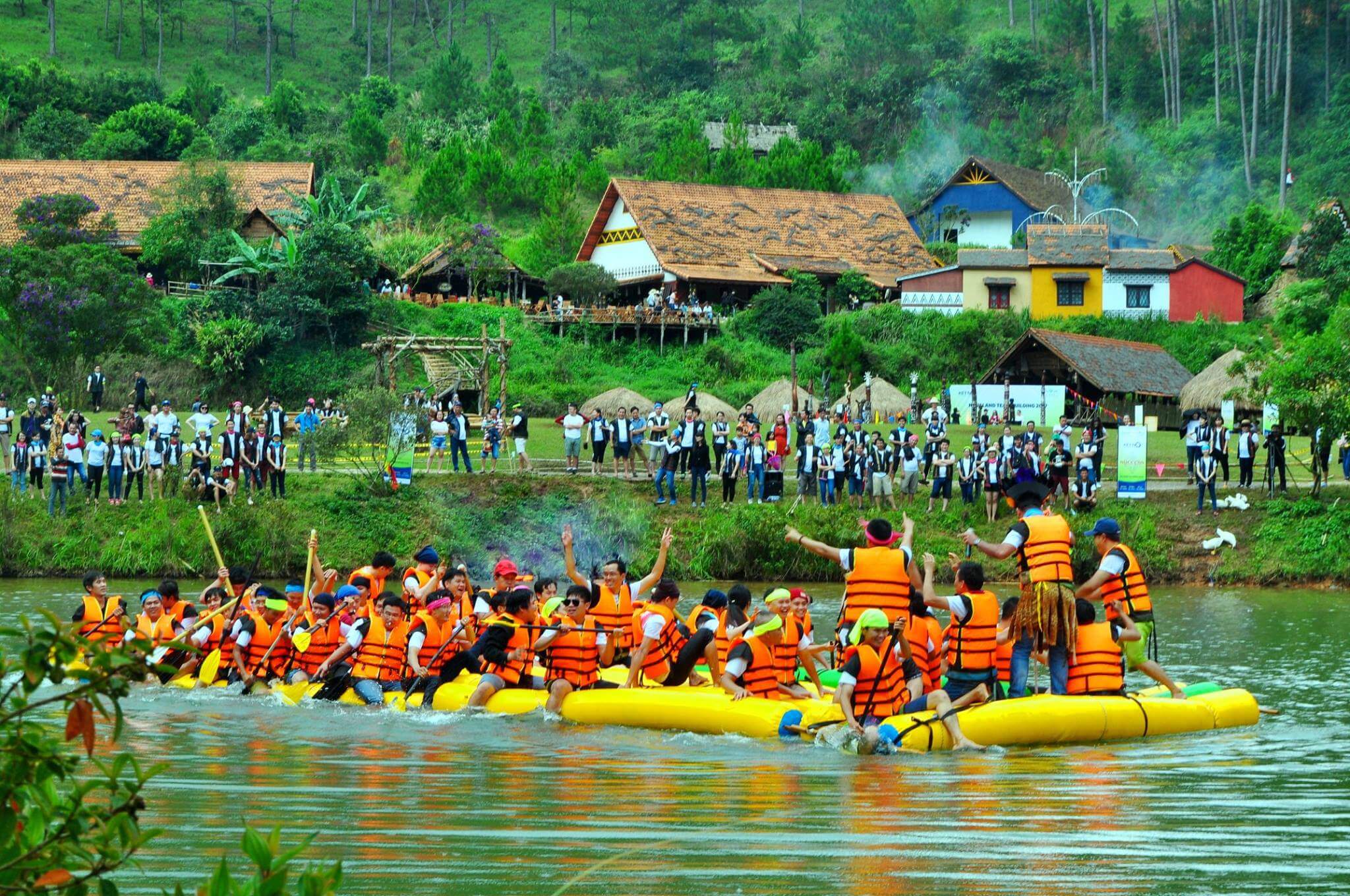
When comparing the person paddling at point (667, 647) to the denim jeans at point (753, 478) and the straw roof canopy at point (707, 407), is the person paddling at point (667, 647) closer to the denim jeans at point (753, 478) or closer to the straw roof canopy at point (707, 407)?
the denim jeans at point (753, 478)

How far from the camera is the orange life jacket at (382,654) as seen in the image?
15.1 m

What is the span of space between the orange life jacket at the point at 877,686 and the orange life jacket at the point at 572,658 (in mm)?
2902

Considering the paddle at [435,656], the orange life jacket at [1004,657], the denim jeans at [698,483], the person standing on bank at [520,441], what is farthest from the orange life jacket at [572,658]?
the person standing on bank at [520,441]

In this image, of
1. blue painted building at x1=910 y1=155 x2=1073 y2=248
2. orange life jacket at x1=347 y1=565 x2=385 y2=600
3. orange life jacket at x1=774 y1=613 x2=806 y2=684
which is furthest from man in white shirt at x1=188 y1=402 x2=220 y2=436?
blue painted building at x1=910 y1=155 x2=1073 y2=248

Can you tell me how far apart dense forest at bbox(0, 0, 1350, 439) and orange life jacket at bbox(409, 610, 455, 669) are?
1060 inches

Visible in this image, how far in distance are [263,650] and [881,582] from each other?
21.3ft

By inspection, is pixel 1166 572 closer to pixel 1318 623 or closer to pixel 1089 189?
pixel 1318 623

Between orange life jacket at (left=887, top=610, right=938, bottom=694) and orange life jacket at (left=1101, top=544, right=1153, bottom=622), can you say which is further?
orange life jacket at (left=1101, top=544, right=1153, bottom=622)

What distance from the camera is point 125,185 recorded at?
5803cm

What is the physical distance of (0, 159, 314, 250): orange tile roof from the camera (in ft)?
182

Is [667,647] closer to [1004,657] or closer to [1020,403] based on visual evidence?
[1004,657]

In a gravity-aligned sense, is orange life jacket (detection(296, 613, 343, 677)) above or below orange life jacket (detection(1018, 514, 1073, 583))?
below

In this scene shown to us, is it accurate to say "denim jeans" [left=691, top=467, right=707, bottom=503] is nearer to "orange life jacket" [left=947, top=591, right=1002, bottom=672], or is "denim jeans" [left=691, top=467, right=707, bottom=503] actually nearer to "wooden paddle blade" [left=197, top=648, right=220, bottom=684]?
"wooden paddle blade" [left=197, top=648, right=220, bottom=684]

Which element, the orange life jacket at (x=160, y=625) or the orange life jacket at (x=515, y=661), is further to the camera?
the orange life jacket at (x=160, y=625)
